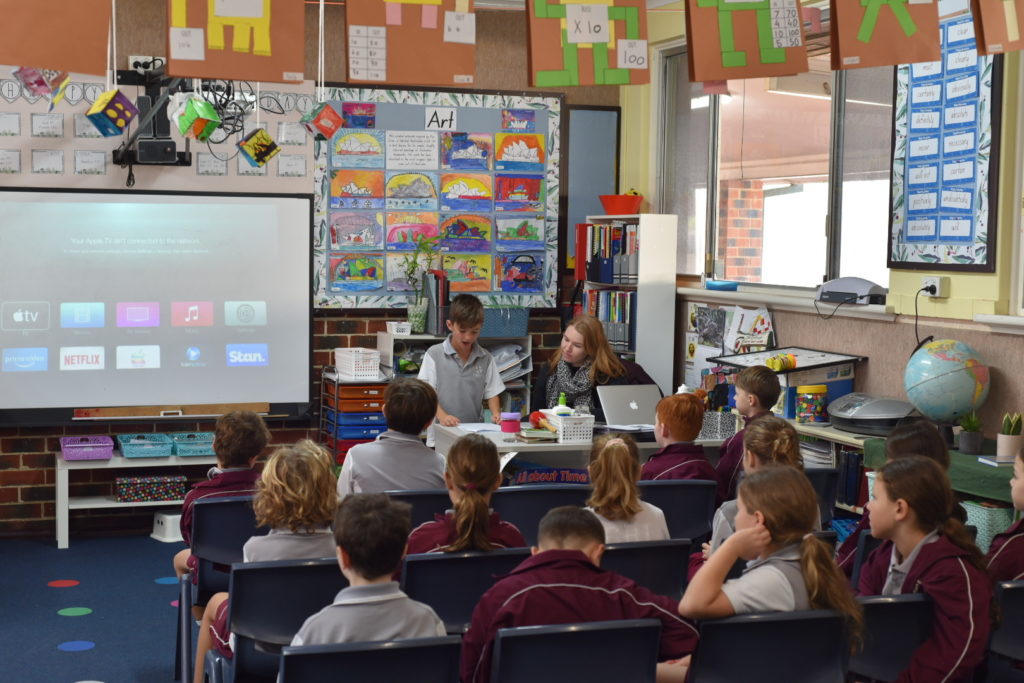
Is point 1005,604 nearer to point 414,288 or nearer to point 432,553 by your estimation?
point 432,553

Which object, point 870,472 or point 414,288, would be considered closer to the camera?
point 870,472

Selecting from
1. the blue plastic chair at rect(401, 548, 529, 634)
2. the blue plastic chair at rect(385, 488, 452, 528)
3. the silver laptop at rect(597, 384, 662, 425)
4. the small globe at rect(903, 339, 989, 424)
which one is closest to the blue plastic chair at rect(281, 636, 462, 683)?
the blue plastic chair at rect(401, 548, 529, 634)

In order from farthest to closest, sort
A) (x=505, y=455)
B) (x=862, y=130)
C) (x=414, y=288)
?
(x=414, y=288) < (x=862, y=130) < (x=505, y=455)

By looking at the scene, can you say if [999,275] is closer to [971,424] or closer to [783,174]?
[971,424]

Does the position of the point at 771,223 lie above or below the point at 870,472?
above

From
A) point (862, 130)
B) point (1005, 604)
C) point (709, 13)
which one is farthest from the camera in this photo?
point (862, 130)

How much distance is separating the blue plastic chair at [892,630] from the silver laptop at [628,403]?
9.06 ft

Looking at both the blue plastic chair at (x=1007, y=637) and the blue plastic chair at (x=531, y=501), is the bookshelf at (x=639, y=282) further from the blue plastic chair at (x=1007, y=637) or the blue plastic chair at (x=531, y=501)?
the blue plastic chair at (x=1007, y=637)

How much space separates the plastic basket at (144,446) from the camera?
649 centimetres

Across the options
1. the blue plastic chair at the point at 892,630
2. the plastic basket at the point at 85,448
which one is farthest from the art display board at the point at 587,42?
the plastic basket at the point at 85,448

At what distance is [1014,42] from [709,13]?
102 cm

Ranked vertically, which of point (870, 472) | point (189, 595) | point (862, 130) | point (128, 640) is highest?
point (862, 130)

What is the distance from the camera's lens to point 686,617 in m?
2.61

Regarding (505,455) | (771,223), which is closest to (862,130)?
(771,223)
